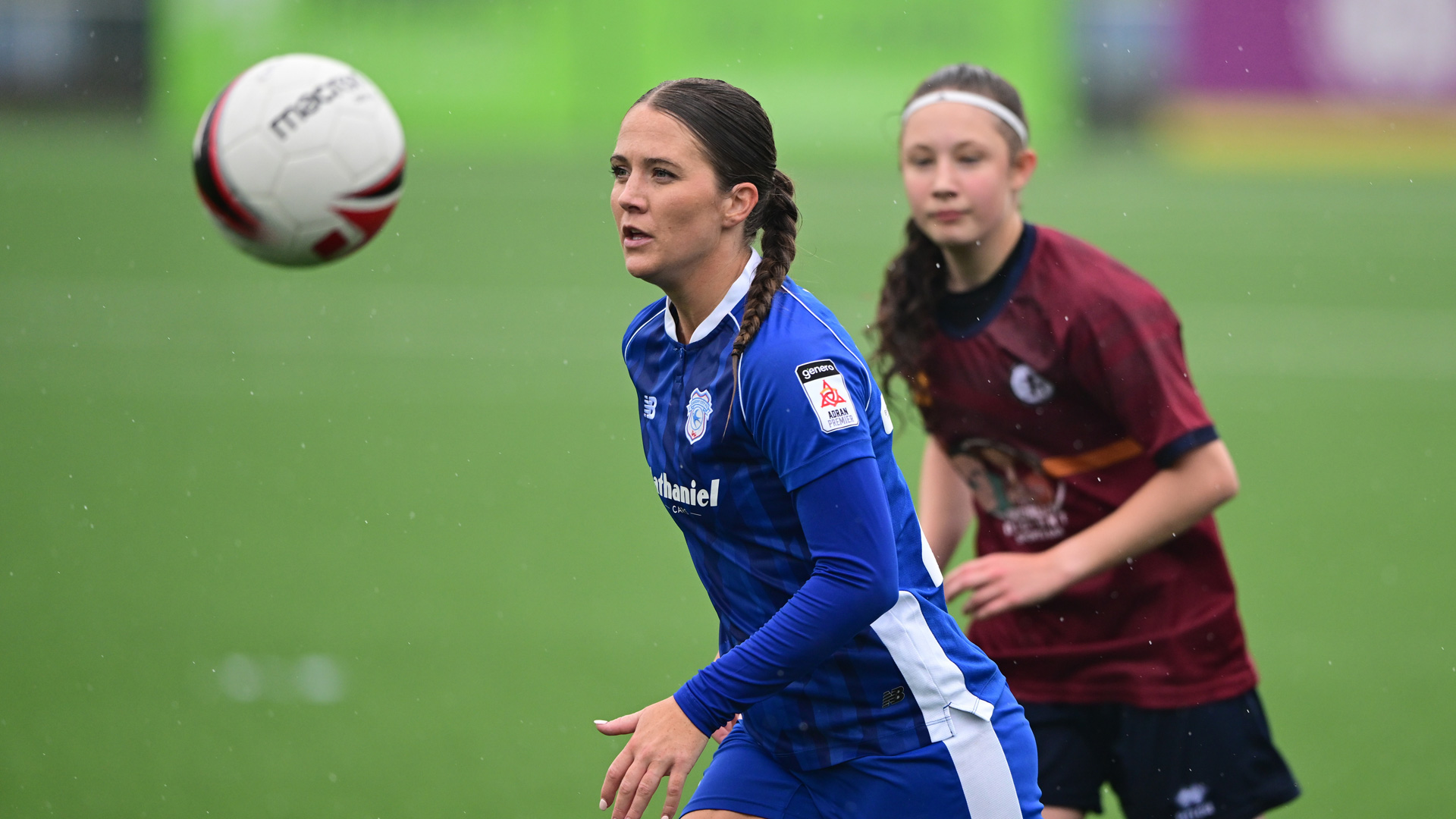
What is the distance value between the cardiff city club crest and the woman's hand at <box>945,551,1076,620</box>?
1.06 m

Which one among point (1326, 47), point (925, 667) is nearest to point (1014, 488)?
point (925, 667)

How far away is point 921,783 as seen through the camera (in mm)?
2877

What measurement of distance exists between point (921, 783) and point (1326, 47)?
2106 cm

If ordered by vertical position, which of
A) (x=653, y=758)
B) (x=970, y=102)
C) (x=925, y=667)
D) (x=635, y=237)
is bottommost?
(x=653, y=758)

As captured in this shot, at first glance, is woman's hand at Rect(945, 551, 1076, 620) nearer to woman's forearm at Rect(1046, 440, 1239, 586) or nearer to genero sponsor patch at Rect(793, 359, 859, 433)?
woman's forearm at Rect(1046, 440, 1239, 586)

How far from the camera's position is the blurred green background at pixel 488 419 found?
18.9 feet

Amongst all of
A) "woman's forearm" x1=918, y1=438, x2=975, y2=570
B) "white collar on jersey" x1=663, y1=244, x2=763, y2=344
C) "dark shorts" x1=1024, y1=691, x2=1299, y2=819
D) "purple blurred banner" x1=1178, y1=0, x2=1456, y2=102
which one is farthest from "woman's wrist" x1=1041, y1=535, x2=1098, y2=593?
"purple blurred banner" x1=1178, y1=0, x2=1456, y2=102

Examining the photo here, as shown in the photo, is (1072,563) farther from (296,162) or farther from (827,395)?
(296,162)

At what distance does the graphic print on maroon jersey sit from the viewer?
13.0ft

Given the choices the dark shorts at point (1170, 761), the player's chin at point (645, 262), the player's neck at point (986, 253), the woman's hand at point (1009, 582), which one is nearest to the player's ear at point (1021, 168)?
the player's neck at point (986, 253)

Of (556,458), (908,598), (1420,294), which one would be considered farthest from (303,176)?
(1420,294)

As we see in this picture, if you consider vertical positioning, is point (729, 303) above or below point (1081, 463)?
above

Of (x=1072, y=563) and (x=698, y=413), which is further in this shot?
(x=1072, y=563)

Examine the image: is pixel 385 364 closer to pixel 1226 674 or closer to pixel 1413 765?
pixel 1413 765
